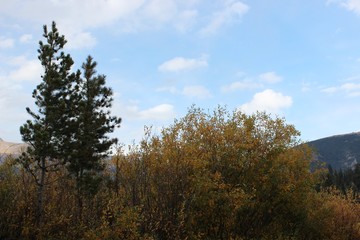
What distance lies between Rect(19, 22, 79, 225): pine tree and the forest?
0.07m

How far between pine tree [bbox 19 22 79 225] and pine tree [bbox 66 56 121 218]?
1.92 metres

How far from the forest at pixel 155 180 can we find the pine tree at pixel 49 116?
7 cm

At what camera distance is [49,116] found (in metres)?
25.7

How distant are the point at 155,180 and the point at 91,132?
13.5 metres

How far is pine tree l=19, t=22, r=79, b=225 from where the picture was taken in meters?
24.5

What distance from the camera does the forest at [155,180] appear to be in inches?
883

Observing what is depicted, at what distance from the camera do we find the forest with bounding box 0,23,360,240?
22.4 m

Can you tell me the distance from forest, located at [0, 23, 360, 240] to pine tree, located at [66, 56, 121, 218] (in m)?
0.12

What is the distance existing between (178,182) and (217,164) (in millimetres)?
5815

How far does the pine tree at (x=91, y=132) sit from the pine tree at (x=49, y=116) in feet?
6.30

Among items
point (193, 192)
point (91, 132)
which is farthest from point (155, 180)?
point (91, 132)

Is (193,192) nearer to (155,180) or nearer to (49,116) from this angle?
(155,180)

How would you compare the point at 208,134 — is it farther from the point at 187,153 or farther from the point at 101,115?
the point at 101,115

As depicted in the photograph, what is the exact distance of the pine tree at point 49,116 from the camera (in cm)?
2450
